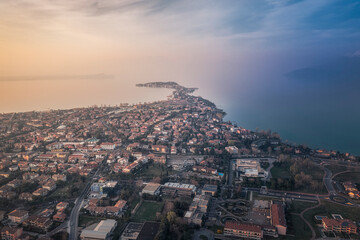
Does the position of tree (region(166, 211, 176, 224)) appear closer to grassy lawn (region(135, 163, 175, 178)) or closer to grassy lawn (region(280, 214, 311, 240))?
grassy lawn (region(280, 214, 311, 240))

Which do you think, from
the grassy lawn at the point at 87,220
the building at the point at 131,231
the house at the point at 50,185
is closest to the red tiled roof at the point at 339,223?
the building at the point at 131,231

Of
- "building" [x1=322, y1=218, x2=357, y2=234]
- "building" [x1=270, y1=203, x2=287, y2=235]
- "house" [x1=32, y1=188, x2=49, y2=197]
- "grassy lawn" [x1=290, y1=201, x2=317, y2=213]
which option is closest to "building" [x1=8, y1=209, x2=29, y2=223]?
"house" [x1=32, y1=188, x2=49, y2=197]

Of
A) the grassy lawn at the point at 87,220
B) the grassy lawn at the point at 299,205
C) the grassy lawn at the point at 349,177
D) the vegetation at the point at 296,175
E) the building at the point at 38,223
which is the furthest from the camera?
the grassy lawn at the point at 349,177

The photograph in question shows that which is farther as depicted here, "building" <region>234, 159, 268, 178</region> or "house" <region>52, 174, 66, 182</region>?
"building" <region>234, 159, 268, 178</region>

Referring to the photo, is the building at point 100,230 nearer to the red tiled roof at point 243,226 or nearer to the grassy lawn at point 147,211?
the grassy lawn at point 147,211

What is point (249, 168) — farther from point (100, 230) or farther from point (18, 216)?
point (18, 216)

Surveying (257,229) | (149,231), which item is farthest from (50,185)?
(257,229)
